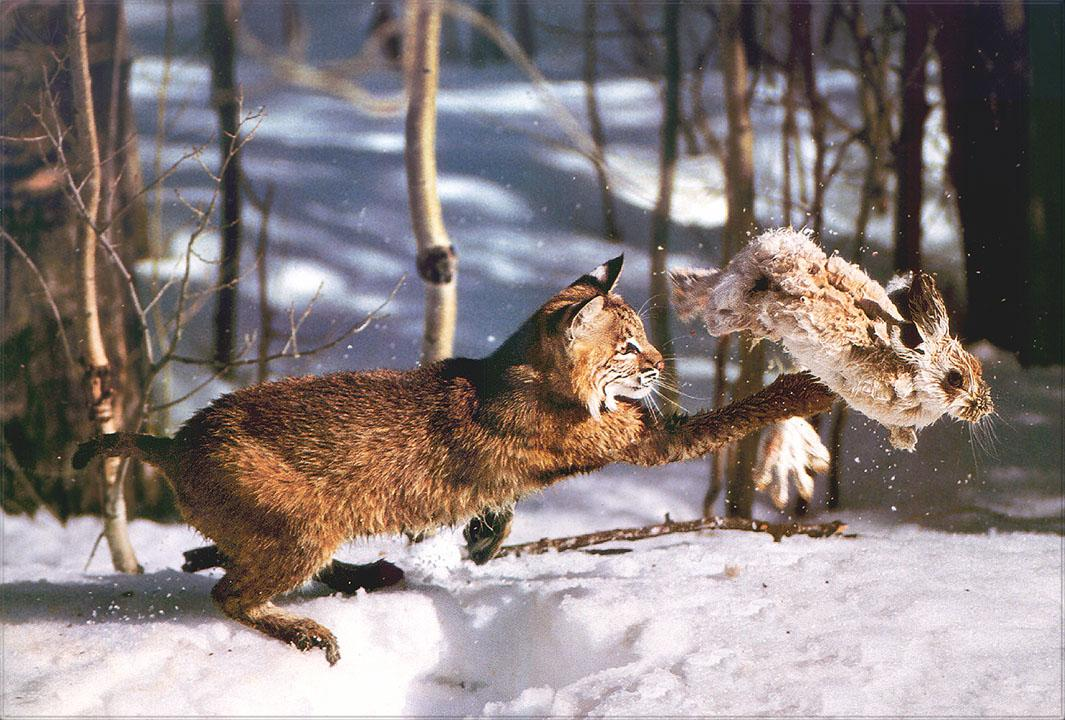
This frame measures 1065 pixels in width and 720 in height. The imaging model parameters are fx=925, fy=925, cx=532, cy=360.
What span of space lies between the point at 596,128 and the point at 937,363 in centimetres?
62

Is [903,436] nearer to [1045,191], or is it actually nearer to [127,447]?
[1045,191]

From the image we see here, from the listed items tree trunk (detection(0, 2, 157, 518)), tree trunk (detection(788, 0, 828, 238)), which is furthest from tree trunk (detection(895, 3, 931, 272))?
tree trunk (detection(0, 2, 157, 518))

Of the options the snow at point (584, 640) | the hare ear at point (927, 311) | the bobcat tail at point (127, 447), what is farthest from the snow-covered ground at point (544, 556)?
the bobcat tail at point (127, 447)

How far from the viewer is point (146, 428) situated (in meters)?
1.44

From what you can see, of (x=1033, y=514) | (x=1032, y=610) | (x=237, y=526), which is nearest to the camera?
(x=237, y=526)

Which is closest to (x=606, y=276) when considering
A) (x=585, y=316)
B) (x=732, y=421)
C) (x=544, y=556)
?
(x=585, y=316)

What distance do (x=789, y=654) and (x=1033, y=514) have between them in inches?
27.9

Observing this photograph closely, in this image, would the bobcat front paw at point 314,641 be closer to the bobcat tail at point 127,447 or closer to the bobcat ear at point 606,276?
the bobcat tail at point 127,447

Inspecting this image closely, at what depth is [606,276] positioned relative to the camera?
1.11 m

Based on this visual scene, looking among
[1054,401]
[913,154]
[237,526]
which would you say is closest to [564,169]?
[913,154]

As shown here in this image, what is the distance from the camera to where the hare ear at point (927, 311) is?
108 cm

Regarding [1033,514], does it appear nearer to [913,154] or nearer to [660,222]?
[913,154]

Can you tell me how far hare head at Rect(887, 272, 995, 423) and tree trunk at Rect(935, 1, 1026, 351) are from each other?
1.28ft

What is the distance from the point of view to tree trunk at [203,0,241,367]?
139cm
